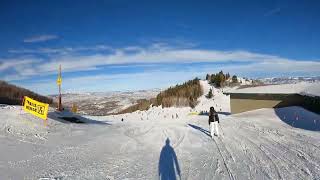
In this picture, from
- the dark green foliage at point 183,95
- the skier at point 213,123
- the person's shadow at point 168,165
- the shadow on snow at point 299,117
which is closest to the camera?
the person's shadow at point 168,165

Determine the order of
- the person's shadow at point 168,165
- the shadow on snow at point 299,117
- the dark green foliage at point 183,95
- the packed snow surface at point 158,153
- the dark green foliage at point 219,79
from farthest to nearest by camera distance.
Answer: the dark green foliage at point 219,79 → the dark green foliage at point 183,95 → the shadow on snow at point 299,117 → the packed snow surface at point 158,153 → the person's shadow at point 168,165

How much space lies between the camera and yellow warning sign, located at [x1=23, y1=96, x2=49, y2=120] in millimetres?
21672

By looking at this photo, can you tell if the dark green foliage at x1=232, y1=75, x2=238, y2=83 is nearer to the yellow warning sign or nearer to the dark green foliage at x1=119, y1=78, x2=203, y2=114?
the dark green foliage at x1=119, y1=78, x2=203, y2=114

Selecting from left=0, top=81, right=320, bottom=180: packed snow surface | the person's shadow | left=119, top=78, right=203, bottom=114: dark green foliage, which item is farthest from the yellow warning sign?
left=119, top=78, right=203, bottom=114: dark green foliage

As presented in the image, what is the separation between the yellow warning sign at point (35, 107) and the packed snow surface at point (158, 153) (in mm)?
527

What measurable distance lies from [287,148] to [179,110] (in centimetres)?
4108

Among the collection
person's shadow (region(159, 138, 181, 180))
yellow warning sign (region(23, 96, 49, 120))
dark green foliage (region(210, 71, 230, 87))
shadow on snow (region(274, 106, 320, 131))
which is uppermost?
dark green foliage (region(210, 71, 230, 87))

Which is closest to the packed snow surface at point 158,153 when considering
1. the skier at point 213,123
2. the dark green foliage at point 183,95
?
the skier at point 213,123

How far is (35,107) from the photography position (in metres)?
21.9

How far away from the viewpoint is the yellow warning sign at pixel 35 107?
21.7 metres

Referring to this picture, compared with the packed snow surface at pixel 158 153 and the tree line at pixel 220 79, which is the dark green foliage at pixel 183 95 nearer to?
the tree line at pixel 220 79

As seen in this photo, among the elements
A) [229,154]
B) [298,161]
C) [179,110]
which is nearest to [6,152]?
[229,154]

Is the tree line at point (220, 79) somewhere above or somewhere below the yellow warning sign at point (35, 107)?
above

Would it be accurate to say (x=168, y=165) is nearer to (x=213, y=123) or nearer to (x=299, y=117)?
(x=213, y=123)
